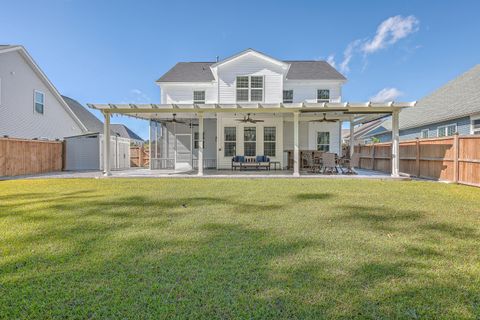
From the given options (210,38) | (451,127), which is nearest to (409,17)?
(451,127)

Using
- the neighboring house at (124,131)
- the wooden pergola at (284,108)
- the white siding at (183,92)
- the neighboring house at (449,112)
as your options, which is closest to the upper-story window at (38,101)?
the white siding at (183,92)

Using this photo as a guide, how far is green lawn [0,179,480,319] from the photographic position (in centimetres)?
234

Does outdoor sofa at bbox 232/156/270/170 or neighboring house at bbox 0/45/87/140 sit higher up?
neighboring house at bbox 0/45/87/140

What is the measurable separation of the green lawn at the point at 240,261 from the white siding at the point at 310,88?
12109mm

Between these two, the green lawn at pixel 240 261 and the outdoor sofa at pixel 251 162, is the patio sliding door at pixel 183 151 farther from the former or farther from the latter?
the green lawn at pixel 240 261

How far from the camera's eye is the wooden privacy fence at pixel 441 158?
964 centimetres

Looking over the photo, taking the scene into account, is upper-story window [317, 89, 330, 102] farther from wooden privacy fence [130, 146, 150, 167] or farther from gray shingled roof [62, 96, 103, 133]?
gray shingled roof [62, 96, 103, 133]

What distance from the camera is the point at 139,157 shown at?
22.2 metres

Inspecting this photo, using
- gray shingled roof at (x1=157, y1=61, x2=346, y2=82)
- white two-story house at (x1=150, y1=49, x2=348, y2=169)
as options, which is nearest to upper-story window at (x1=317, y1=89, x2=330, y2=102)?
white two-story house at (x1=150, y1=49, x2=348, y2=169)

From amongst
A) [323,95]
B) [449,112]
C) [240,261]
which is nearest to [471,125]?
[449,112]

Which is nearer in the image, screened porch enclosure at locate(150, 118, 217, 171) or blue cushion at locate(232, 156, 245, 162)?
blue cushion at locate(232, 156, 245, 162)

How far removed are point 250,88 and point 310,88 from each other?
422 cm

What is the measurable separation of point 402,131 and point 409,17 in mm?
8476

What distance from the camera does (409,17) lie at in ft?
62.1
